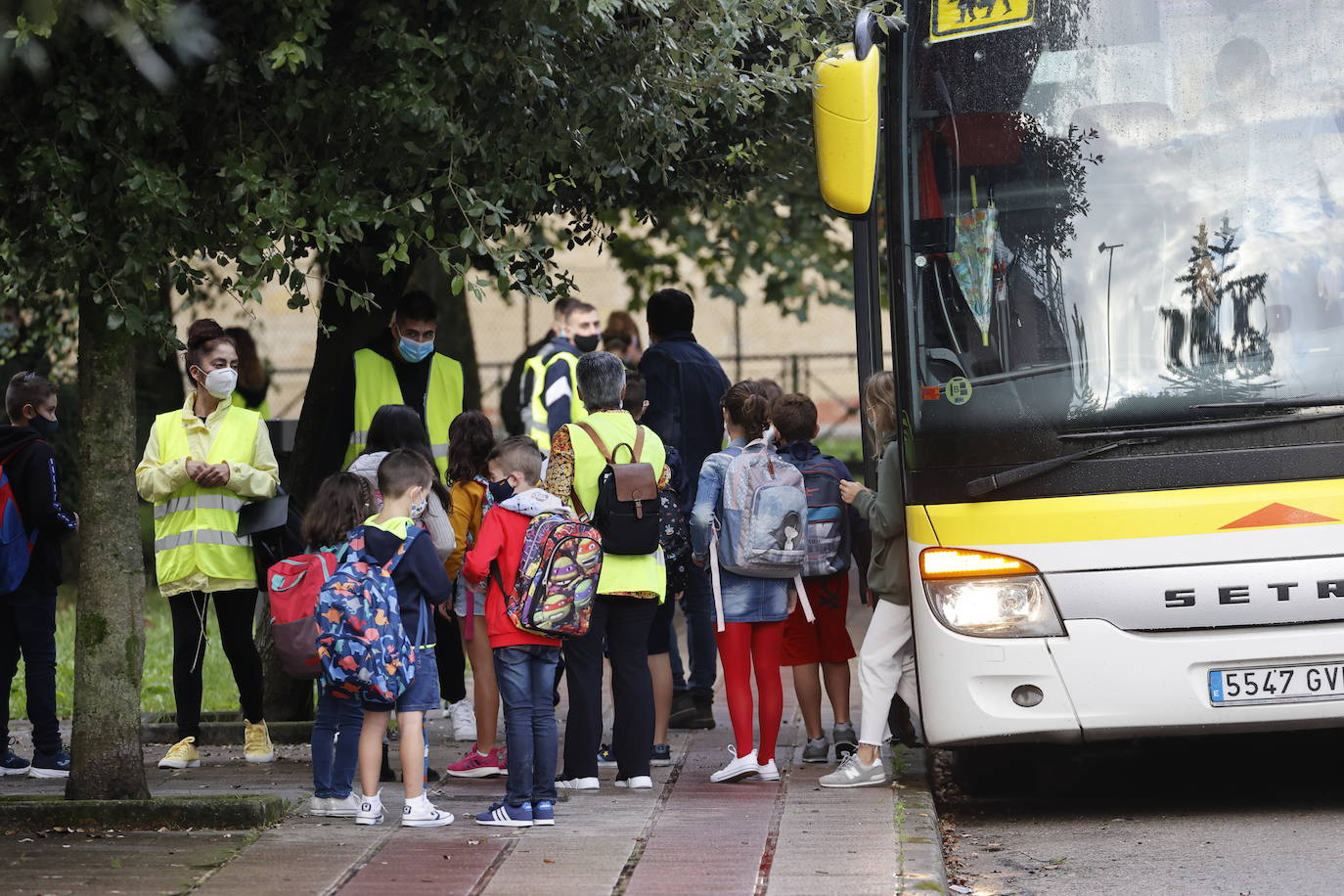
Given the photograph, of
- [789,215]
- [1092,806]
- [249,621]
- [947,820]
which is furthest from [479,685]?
[789,215]

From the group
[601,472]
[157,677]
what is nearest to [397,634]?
[601,472]

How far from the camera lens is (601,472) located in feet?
24.4

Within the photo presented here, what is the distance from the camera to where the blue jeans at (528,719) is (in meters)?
6.79

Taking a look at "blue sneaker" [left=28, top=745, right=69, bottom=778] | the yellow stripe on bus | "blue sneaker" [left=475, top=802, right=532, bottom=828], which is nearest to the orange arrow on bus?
the yellow stripe on bus

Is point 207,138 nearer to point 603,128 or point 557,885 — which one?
point 603,128

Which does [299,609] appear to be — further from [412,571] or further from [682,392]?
[682,392]

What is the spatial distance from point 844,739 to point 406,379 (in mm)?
2467

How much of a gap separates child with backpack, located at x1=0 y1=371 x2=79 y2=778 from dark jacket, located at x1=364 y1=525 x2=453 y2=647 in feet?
6.85

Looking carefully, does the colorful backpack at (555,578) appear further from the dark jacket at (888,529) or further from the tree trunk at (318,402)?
the tree trunk at (318,402)

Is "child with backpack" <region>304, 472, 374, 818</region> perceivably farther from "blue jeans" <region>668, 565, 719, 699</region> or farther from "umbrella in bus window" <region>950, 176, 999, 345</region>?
"blue jeans" <region>668, 565, 719, 699</region>

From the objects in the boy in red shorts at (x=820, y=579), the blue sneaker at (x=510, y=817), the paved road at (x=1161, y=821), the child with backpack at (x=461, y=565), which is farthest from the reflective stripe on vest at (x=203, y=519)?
the paved road at (x=1161, y=821)

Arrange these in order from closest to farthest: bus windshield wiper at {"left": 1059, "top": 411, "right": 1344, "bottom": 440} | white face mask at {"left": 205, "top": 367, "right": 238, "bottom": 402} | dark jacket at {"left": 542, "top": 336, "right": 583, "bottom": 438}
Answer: bus windshield wiper at {"left": 1059, "top": 411, "right": 1344, "bottom": 440}
white face mask at {"left": 205, "top": 367, "right": 238, "bottom": 402}
dark jacket at {"left": 542, "top": 336, "right": 583, "bottom": 438}

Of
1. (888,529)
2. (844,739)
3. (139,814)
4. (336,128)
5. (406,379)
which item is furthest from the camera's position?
(406,379)

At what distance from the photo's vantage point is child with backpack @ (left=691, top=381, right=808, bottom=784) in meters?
7.69
